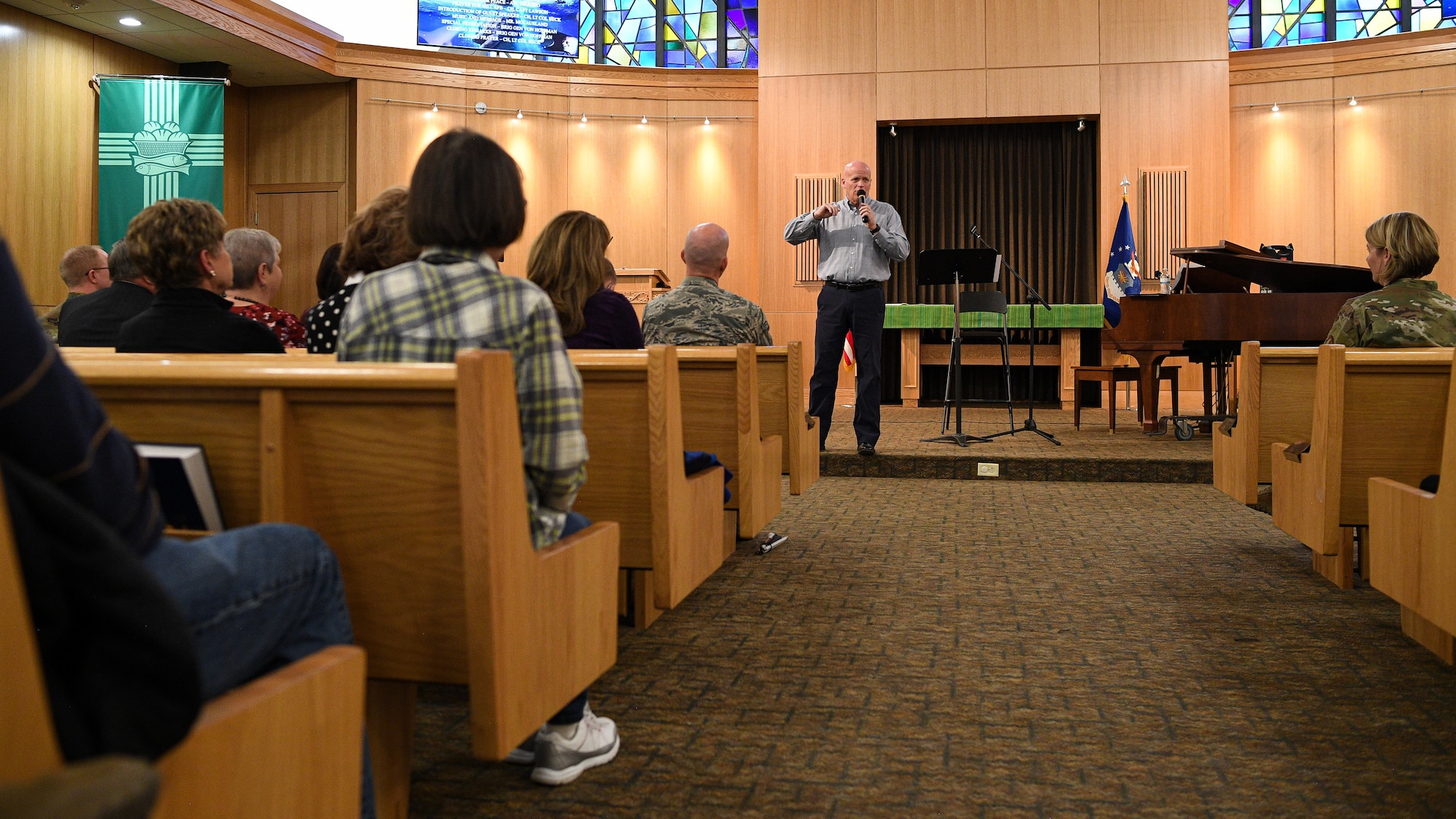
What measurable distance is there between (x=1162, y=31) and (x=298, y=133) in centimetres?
812

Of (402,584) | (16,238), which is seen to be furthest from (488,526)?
(16,238)

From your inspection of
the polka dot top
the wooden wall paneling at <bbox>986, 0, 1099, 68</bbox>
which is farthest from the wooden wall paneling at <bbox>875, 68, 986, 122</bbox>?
the polka dot top

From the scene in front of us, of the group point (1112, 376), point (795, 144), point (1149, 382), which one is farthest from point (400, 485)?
point (795, 144)

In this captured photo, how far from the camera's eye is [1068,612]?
274cm

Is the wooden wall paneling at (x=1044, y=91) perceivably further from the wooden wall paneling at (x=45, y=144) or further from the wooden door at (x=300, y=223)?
the wooden wall paneling at (x=45, y=144)

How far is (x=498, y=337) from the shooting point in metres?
1.44

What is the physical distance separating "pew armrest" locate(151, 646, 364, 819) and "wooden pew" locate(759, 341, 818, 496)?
7.47 feet

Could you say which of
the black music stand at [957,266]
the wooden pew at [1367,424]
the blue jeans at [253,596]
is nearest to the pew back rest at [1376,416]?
the wooden pew at [1367,424]

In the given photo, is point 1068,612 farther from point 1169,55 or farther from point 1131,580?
point 1169,55

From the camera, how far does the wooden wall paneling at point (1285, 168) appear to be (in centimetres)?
915

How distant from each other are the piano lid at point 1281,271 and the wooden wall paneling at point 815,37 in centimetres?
470

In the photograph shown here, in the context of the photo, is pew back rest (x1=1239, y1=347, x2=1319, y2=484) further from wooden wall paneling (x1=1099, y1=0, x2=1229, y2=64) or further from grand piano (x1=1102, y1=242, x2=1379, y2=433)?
wooden wall paneling (x1=1099, y1=0, x2=1229, y2=64)

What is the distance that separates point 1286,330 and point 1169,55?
4615 mm

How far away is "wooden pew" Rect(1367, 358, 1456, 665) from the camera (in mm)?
1716
